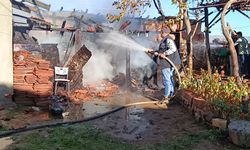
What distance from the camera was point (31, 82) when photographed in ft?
31.2

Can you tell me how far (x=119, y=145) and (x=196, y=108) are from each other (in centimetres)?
263

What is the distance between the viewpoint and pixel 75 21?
21359 mm

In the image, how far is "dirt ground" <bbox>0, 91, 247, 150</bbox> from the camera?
6.22 meters

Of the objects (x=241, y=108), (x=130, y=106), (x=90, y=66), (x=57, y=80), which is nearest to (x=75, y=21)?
(x=90, y=66)

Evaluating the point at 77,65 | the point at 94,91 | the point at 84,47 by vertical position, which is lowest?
the point at 94,91

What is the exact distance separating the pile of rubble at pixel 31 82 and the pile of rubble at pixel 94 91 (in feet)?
4.76

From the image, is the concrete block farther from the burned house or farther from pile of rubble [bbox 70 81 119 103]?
the burned house

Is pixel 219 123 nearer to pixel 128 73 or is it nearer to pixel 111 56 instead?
pixel 128 73

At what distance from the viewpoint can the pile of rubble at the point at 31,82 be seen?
936cm

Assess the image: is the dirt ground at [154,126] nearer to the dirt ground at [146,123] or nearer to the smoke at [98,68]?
the dirt ground at [146,123]

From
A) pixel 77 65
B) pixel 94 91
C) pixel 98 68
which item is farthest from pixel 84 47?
pixel 98 68

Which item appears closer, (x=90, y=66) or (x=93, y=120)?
(x=93, y=120)

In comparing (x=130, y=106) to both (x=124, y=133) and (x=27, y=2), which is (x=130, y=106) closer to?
(x=124, y=133)

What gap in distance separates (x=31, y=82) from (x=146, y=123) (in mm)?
3703
